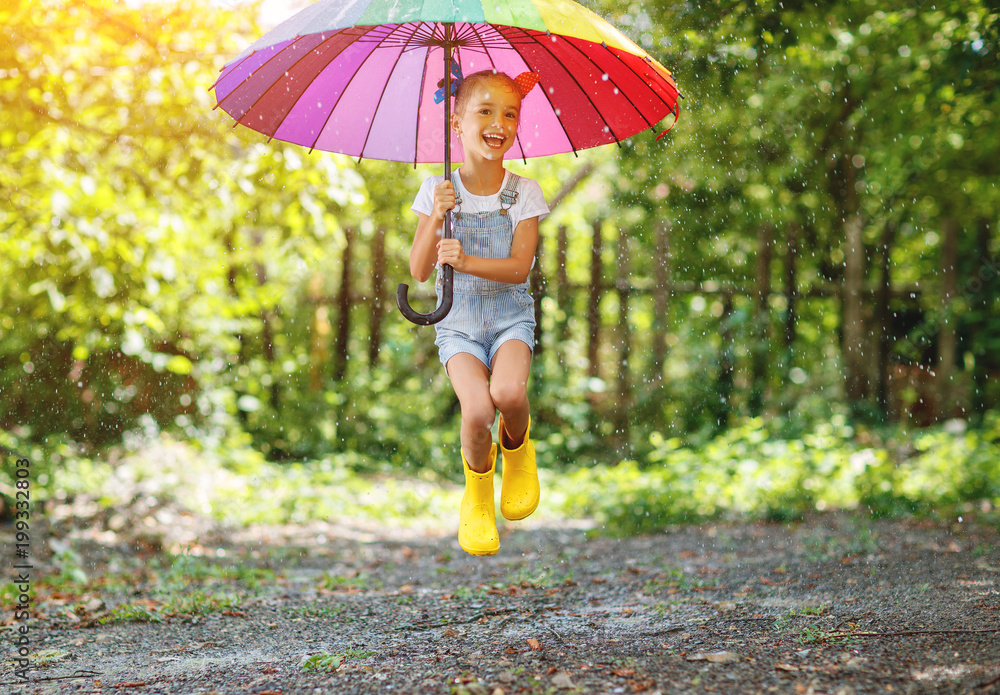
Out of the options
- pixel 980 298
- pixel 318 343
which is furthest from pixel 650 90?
pixel 980 298

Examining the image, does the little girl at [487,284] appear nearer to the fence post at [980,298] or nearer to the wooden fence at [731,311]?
the wooden fence at [731,311]

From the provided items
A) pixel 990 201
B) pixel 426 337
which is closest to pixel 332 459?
pixel 426 337

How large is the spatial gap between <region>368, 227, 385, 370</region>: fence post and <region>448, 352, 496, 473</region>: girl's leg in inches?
224

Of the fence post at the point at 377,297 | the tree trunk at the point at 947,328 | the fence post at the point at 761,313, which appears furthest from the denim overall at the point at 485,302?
the tree trunk at the point at 947,328

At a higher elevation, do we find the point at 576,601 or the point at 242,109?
the point at 242,109

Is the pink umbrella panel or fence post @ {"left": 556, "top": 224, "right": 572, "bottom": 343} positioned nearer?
the pink umbrella panel

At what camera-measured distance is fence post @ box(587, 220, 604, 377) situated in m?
8.59

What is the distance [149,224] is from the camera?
6.14 meters

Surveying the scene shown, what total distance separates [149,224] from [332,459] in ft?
10.1

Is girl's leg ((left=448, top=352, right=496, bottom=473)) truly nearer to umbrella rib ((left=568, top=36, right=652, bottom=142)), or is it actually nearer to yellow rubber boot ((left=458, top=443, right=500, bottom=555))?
yellow rubber boot ((left=458, top=443, right=500, bottom=555))

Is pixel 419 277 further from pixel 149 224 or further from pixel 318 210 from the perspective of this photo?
pixel 149 224

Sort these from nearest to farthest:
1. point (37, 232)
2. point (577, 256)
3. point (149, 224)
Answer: point (37, 232)
point (149, 224)
point (577, 256)

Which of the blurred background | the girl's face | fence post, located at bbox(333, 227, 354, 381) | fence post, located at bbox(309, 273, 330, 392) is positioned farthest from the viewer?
fence post, located at bbox(309, 273, 330, 392)

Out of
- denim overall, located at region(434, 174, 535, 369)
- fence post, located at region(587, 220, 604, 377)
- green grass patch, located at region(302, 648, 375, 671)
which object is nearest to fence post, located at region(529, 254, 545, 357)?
fence post, located at region(587, 220, 604, 377)
